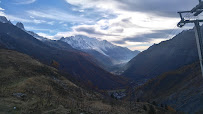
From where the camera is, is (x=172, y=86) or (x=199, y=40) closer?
(x=199, y=40)

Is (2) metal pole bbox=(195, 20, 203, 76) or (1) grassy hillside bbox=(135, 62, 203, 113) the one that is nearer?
(2) metal pole bbox=(195, 20, 203, 76)

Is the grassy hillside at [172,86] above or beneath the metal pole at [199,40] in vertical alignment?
beneath

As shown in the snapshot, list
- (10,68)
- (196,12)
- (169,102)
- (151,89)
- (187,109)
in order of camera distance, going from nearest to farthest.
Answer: (196,12)
(10,68)
(187,109)
(169,102)
(151,89)

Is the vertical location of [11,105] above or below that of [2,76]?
below

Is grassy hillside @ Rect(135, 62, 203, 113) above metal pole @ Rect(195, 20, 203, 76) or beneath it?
beneath

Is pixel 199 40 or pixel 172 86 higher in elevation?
pixel 199 40

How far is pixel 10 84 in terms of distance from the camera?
122 feet

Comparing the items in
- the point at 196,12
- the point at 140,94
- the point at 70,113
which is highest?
the point at 196,12

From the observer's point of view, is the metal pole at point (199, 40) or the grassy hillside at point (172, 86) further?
the grassy hillside at point (172, 86)

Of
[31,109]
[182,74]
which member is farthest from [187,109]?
[182,74]

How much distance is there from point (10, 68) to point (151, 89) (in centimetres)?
12844

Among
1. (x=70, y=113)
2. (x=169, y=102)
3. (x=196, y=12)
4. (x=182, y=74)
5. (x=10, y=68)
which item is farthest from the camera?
(x=182, y=74)

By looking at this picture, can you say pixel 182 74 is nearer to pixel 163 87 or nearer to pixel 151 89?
pixel 163 87

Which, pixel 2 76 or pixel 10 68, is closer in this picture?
pixel 2 76
